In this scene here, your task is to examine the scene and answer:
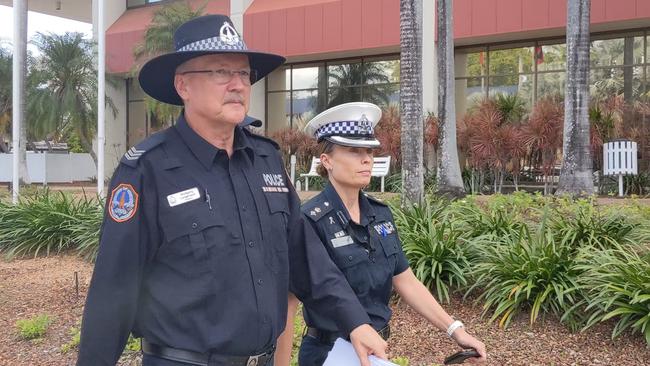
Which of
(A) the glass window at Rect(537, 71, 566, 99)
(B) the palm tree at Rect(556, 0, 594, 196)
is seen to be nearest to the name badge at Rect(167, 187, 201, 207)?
(B) the palm tree at Rect(556, 0, 594, 196)

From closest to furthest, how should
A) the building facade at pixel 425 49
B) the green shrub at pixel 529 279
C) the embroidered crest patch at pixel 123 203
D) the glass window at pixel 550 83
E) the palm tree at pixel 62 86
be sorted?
the embroidered crest patch at pixel 123 203
the green shrub at pixel 529 279
the building facade at pixel 425 49
the glass window at pixel 550 83
the palm tree at pixel 62 86

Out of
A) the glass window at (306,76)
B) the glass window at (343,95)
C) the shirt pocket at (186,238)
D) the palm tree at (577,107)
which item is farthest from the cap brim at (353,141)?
the glass window at (306,76)

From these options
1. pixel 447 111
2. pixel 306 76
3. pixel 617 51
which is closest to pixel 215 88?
pixel 447 111

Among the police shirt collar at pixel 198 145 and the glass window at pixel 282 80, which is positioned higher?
the glass window at pixel 282 80

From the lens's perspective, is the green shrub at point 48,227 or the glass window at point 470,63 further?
the glass window at point 470,63

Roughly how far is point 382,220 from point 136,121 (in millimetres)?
26384

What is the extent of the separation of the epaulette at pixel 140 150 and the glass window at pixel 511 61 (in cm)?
1755

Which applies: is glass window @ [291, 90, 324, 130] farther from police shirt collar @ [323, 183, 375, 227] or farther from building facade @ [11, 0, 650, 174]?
police shirt collar @ [323, 183, 375, 227]

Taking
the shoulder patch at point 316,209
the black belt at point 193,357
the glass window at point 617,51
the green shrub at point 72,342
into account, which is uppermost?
the glass window at point 617,51

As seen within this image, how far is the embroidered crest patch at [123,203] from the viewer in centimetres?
187

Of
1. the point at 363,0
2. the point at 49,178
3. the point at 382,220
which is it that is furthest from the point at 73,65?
the point at 382,220

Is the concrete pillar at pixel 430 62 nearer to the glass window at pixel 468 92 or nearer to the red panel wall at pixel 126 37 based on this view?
the glass window at pixel 468 92

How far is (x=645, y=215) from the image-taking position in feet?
23.1

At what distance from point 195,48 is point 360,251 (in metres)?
1.10
